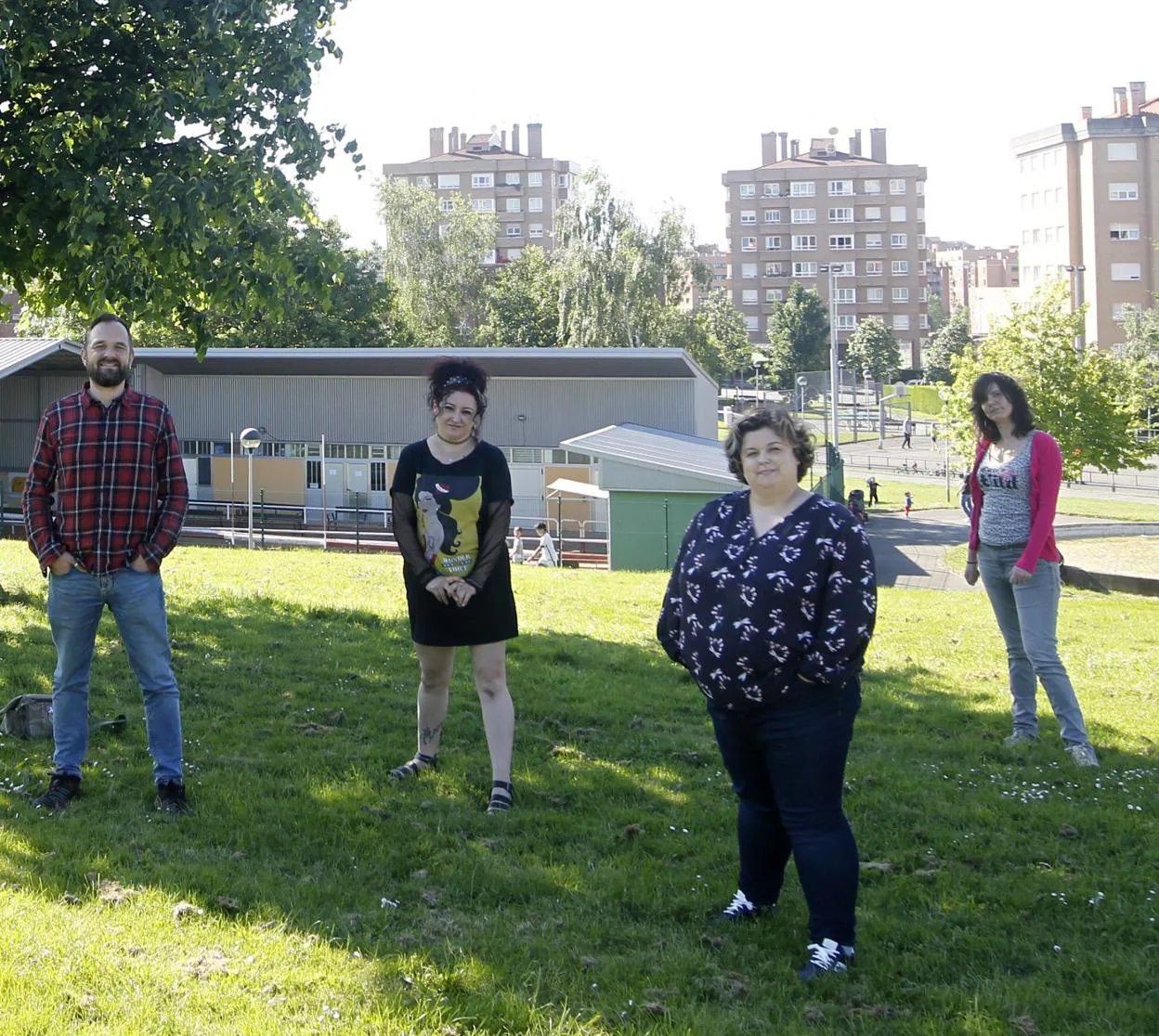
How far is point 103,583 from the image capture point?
521 cm

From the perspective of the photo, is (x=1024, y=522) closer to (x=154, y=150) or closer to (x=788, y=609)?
(x=788, y=609)

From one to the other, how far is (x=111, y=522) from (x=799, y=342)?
102 m

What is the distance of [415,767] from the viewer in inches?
239

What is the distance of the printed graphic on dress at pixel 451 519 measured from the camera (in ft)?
18.5

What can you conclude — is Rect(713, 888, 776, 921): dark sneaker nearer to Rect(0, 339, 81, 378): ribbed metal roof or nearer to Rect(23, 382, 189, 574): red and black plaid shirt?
Rect(23, 382, 189, 574): red and black plaid shirt

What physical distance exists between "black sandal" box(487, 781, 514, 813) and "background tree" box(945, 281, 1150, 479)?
36567 mm

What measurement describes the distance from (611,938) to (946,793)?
8.50ft

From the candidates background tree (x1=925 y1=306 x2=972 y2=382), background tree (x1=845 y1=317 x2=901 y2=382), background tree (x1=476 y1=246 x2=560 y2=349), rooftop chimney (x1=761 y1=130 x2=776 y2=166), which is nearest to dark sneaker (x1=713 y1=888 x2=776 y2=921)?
background tree (x1=476 y1=246 x2=560 y2=349)

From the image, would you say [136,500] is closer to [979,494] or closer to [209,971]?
[209,971]

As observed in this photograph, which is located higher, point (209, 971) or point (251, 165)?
point (251, 165)

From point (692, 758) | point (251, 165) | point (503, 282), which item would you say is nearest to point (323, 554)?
point (251, 165)

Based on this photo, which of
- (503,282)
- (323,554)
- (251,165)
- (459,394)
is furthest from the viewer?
(503,282)

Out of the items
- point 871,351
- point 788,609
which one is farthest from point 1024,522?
point 871,351

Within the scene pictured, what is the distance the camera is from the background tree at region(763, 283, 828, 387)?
341 feet
